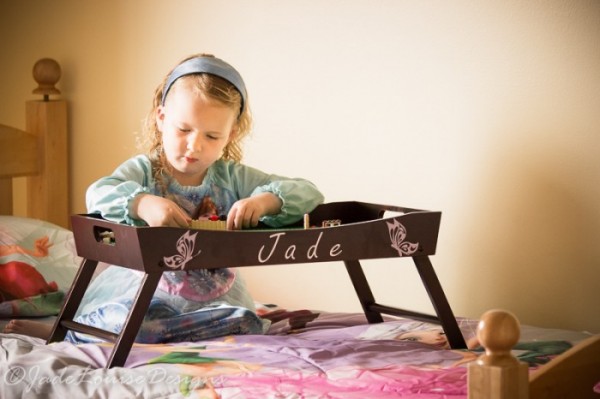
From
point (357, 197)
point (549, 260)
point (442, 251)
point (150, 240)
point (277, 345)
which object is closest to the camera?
point (150, 240)

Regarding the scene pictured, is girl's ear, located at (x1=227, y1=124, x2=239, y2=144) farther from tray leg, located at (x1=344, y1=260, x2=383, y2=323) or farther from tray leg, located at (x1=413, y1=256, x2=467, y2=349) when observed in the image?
tray leg, located at (x1=413, y1=256, x2=467, y2=349)

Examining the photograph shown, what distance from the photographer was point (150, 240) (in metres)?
1.60

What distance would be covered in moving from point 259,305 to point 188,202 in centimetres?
43

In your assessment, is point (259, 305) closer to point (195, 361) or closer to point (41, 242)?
point (41, 242)

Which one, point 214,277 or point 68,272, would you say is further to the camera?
point 68,272

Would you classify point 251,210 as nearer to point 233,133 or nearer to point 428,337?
point 233,133

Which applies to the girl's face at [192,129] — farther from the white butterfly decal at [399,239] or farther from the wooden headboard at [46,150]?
the wooden headboard at [46,150]

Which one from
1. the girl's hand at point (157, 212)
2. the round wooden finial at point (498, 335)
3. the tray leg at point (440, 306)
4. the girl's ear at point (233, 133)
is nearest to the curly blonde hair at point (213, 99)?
the girl's ear at point (233, 133)

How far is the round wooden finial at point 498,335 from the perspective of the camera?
2.75 ft

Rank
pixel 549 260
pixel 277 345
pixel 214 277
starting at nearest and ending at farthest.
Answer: pixel 277 345 → pixel 214 277 → pixel 549 260

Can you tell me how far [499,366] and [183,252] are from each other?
0.87 meters

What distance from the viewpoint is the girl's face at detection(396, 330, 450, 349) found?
1881mm

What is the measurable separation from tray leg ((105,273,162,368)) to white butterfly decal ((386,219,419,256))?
1.51ft

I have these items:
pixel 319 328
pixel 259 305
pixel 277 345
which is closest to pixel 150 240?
pixel 277 345
